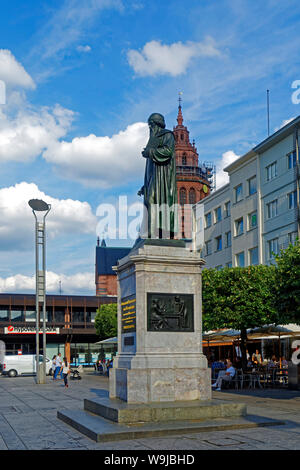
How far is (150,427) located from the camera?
10031mm

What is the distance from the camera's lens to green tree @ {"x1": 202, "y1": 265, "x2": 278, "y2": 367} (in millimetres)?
25562

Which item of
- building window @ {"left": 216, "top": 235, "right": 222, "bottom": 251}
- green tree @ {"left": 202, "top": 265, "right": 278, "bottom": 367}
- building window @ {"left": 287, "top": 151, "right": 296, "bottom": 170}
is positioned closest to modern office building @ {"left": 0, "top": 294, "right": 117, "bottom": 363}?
building window @ {"left": 216, "top": 235, "right": 222, "bottom": 251}

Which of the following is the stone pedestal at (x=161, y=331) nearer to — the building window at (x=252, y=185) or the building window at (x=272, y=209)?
the building window at (x=272, y=209)

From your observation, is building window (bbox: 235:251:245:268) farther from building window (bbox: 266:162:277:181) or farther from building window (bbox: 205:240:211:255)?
building window (bbox: 266:162:277:181)

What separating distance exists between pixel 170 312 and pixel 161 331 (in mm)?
476

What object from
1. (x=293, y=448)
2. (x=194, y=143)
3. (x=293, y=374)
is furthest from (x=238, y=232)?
(x=194, y=143)

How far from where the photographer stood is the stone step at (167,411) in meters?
10.5

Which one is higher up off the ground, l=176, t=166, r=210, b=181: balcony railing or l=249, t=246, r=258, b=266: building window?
l=176, t=166, r=210, b=181: balcony railing

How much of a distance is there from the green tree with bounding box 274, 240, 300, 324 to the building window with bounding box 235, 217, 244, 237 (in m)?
30.6

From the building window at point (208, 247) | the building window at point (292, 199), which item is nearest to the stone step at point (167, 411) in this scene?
the building window at point (292, 199)

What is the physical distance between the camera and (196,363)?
12.1 meters

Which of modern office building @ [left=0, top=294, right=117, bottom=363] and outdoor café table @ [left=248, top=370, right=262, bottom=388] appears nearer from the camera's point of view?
outdoor café table @ [left=248, top=370, right=262, bottom=388]

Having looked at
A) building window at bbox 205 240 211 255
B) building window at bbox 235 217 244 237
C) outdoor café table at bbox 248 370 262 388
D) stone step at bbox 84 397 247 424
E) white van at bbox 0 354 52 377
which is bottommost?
white van at bbox 0 354 52 377
